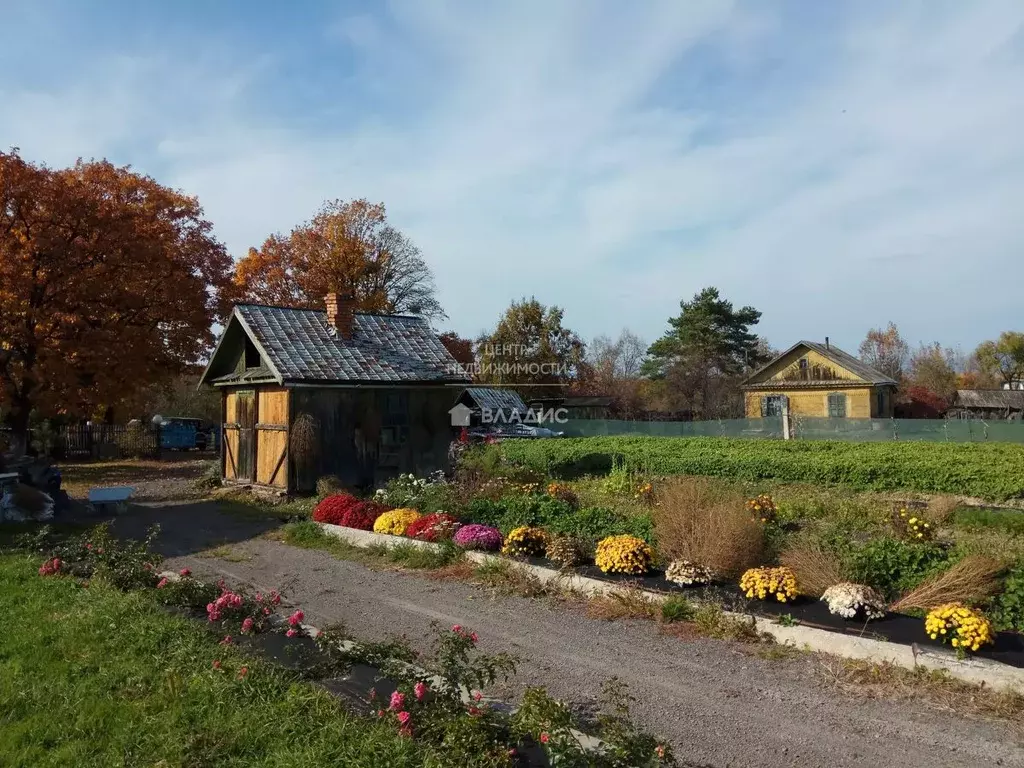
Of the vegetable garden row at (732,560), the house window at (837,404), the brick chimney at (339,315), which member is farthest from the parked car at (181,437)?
the house window at (837,404)

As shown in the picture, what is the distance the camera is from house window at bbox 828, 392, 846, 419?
4281cm

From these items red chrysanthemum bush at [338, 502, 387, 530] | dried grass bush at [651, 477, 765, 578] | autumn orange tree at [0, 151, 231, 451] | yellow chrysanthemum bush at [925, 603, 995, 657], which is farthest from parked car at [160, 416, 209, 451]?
yellow chrysanthemum bush at [925, 603, 995, 657]

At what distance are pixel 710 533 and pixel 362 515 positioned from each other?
628 centimetres

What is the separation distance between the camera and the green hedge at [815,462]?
1612 cm

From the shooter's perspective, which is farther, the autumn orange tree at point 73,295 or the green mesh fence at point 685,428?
the green mesh fence at point 685,428

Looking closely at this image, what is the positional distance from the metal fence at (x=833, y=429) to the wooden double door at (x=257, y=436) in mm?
19231

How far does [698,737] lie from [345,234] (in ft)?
132

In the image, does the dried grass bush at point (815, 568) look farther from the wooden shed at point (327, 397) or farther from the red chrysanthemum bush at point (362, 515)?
the wooden shed at point (327, 397)

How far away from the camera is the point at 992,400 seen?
50.5 m

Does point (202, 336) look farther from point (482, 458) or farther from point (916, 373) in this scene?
point (916, 373)

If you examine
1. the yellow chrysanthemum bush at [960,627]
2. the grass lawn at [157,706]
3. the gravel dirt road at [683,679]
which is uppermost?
the yellow chrysanthemum bush at [960,627]

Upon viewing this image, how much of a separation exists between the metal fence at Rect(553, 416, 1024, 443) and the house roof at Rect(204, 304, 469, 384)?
16.3m

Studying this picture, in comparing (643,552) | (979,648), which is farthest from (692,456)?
(979,648)

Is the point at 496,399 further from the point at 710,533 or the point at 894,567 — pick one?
the point at 894,567
